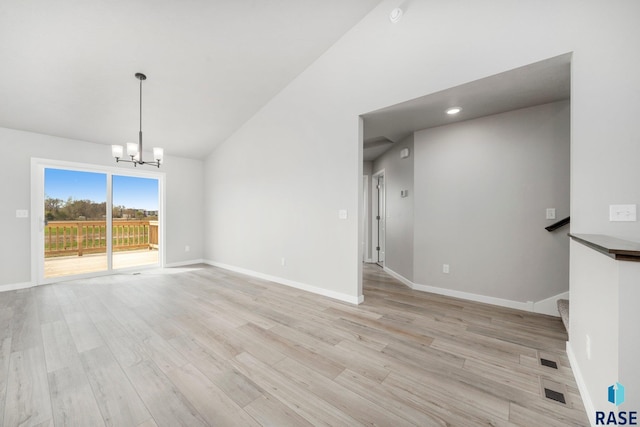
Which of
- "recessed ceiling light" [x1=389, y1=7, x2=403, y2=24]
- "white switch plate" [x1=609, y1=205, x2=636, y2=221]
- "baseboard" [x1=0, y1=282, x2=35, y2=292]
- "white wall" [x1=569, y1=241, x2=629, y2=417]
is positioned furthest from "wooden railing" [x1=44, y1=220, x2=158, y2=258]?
"white switch plate" [x1=609, y1=205, x2=636, y2=221]

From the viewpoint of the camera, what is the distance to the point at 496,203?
3.04 metres

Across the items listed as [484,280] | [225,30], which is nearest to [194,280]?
[225,30]

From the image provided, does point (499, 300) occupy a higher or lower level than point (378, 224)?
lower

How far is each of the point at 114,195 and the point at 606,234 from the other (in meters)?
6.74

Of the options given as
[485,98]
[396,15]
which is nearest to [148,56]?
[396,15]

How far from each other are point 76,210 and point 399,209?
228 inches

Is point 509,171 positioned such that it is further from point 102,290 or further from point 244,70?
point 102,290

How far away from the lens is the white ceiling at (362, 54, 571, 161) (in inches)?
82.1

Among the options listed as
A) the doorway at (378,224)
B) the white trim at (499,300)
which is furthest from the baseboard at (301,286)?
the doorway at (378,224)

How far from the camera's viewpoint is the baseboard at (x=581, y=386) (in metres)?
1.33

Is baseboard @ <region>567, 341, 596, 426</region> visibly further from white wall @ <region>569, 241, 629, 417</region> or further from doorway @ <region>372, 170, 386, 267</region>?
doorway @ <region>372, 170, 386, 267</region>

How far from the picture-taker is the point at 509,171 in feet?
9.70

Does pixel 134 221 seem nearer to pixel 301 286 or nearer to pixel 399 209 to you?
pixel 301 286

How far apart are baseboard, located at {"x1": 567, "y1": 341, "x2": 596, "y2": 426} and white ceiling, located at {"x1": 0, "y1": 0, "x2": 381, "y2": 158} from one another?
12.9 ft
